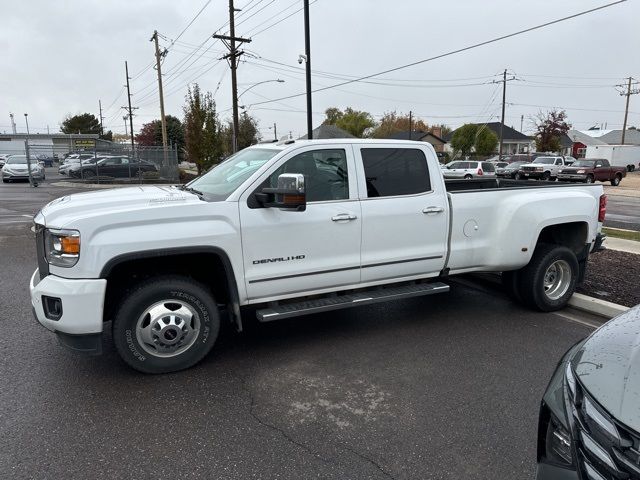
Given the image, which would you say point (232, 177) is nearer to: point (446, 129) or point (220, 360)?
point (220, 360)

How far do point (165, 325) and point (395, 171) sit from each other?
8.65 feet

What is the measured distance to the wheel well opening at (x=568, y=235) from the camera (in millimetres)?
5729

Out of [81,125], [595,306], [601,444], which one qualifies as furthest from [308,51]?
[81,125]

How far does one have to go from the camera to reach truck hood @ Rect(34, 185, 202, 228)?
366cm

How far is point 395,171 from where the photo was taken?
4.84m

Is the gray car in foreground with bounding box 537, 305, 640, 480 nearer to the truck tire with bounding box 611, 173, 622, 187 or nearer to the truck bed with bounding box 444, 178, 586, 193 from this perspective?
the truck bed with bounding box 444, 178, 586, 193

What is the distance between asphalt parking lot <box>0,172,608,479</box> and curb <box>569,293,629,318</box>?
279 millimetres

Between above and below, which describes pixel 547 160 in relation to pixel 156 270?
above

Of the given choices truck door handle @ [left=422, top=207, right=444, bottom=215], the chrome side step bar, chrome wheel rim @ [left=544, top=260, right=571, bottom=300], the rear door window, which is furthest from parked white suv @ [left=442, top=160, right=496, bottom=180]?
the chrome side step bar

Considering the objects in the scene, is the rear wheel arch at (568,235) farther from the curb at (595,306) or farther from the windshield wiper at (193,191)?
the windshield wiper at (193,191)

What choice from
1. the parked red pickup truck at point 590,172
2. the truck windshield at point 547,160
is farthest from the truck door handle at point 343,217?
the truck windshield at point 547,160

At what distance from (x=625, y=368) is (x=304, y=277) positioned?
2755 millimetres

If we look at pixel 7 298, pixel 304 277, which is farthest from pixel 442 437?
pixel 7 298

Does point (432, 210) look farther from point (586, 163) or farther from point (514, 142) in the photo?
point (514, 142)
